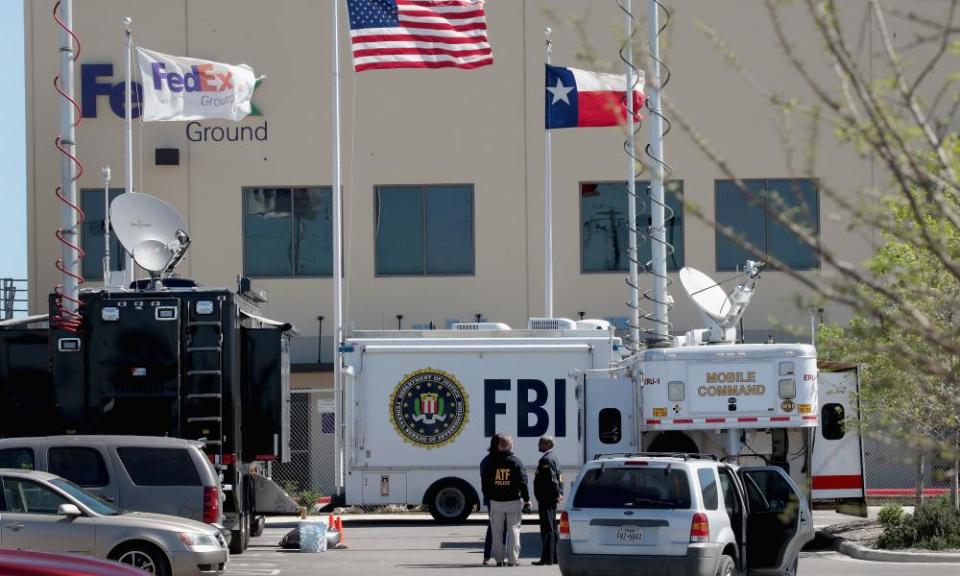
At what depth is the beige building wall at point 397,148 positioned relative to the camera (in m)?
34.5

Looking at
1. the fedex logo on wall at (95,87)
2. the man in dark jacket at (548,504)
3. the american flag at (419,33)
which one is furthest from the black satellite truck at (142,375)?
the fedex logo on wall at (95,87)

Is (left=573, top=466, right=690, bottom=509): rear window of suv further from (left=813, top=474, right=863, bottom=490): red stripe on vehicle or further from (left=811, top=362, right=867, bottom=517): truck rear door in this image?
(left=813, top=474, right=863, bottom=490): red stripe on vehicle

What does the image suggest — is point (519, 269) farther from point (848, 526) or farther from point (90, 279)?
point (848, 526)

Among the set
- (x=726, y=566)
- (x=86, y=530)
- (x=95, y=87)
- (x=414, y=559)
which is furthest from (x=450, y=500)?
(x=95, y=87)

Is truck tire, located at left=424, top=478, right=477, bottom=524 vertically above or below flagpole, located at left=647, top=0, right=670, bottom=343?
below

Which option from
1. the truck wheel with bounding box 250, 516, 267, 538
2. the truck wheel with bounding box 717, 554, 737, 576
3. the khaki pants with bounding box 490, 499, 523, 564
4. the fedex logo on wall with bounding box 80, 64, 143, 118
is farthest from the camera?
the fedex logo on wall with bounding box 80, 64, 143, 118

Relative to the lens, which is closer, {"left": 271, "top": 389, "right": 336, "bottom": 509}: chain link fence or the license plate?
the license plate

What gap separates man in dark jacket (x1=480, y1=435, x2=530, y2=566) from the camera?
18297 mm

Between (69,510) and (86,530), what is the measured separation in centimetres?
31

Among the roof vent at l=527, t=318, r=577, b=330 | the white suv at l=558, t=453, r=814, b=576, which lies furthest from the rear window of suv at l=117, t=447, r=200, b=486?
the roof vent at l=527, t=318, r=577, b=330

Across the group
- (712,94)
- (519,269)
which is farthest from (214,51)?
(712,94)

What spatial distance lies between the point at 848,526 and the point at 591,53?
18.8 meters

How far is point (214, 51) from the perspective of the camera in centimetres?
3438

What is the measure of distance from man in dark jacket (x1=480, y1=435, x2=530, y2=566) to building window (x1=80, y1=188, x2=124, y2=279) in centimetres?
1821
